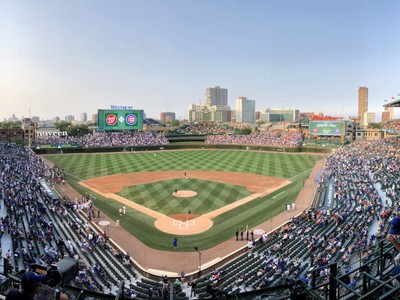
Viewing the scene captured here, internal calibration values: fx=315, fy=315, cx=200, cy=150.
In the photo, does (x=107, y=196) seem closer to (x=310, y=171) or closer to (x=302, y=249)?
(x=302, y=249)

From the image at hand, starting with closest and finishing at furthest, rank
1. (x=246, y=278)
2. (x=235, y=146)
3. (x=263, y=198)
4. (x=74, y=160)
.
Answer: (x=246, y=278), (x=263, y=198), (x=74, y=160), (x=235, y=146)

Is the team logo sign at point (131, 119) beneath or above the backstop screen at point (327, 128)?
above

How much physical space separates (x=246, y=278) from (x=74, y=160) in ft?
161

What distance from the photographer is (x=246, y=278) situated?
15.9m

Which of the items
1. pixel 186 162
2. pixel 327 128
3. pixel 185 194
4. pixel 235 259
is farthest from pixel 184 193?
pixel 327 128

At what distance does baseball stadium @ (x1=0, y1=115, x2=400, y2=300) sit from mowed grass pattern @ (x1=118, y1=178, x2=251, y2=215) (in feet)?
0.40

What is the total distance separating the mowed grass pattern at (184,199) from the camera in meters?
29.2

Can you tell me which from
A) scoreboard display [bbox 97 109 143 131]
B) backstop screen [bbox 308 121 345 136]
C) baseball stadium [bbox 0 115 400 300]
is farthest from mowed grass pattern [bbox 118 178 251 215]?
backstop screen [bbox 308 121 345 136]

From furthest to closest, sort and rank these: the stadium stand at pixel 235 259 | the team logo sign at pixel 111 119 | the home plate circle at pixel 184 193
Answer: the team logo sign at pixel 111 119 < the home plate circle at pixel 184 193 < the stadium stand at pixel 235 259

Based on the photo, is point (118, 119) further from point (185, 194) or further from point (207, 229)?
point (207, 229)

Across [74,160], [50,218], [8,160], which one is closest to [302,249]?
[50,218]

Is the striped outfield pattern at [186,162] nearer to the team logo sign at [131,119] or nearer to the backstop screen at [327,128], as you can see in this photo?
the team logo sign at [131,119]

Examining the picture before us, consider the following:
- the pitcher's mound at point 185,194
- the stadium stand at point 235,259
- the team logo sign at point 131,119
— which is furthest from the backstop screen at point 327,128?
the pitcher's mound at point 185,194

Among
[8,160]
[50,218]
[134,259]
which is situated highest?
[8,160]
